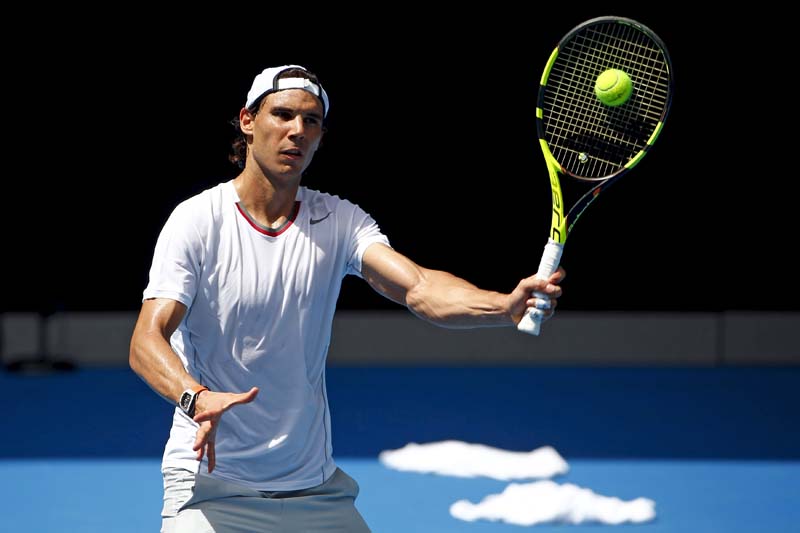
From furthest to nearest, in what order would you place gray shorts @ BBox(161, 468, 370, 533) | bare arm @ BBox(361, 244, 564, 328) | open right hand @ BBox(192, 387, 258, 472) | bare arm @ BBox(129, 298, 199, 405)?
1. gray shorts @ BBox(161, 468, 370, 533)
2. bare arm @ BBox(361, 244, 564, 328)
3. bare arm @ BBox(129, 298, 199, 405)
4. open right hand @ BBox(192, 387, 258, 472)

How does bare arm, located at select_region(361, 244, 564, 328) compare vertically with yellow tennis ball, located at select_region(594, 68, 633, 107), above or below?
below

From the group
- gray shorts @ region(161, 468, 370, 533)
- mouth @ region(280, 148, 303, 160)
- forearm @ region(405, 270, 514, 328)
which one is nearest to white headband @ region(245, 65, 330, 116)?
mouth @ region(280, 148, 303, 160)

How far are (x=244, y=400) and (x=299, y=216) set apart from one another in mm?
692

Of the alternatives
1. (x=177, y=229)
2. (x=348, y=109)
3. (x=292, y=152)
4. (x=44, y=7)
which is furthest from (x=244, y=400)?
(x=44, y=7)

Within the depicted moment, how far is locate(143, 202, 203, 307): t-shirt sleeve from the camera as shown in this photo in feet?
9.79

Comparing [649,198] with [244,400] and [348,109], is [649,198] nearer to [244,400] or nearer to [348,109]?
[348,109]

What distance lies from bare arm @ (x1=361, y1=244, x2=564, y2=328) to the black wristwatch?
65cm

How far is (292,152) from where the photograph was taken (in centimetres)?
317

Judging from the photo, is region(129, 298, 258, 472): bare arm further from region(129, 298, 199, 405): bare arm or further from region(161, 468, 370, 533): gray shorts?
region(161, 468, 370, 533): gray shorts

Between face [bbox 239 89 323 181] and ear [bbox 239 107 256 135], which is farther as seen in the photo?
ear [bbox 239 107 256 135]

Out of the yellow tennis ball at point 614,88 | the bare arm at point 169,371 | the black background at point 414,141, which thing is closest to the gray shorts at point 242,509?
the bare arm at point 169,371

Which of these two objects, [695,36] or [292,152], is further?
[695,36]

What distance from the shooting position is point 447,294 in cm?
312

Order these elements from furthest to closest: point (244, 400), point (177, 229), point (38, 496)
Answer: point (38, 496), point (177, 229), point (244, 400)
